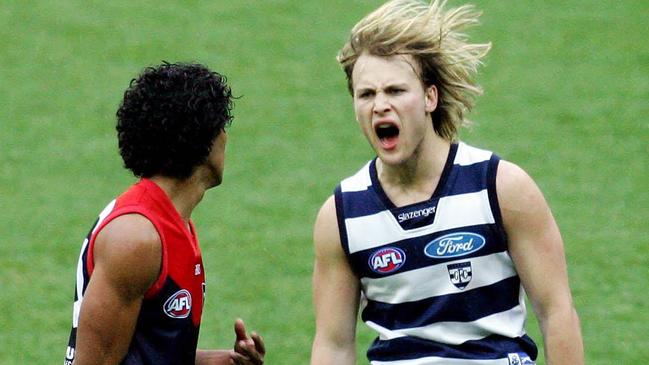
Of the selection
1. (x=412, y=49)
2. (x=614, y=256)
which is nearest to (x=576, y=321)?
(x=412, y=49)

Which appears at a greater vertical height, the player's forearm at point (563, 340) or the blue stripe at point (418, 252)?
the blue stripe at point (418, 252)

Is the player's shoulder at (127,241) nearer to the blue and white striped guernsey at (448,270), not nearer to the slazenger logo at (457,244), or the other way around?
the blue and white striped guernsey at (448,270)

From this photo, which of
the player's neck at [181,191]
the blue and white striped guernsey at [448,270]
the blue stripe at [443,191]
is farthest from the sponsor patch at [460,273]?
the player's neck at [181,191]

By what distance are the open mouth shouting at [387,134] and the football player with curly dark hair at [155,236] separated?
542mm

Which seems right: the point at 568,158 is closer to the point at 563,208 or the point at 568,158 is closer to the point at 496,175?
the point at 563,208

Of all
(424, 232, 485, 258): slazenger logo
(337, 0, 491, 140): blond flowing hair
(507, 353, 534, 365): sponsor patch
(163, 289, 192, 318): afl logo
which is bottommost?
(507, 353, 534, 365): sponsor patch

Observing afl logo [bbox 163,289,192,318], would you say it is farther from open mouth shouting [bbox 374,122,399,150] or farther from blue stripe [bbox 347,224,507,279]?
open mouth shouting [bbox 374,122,399,150]

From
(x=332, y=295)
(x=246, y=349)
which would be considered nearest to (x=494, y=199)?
(x=332, y=295)

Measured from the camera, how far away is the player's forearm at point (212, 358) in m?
5.51

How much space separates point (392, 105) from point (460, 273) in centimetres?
60

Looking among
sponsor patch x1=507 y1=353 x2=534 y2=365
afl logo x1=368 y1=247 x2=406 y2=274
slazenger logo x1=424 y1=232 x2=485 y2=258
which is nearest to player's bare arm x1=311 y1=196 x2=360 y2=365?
afl logo x1=368 y1=247 x2=406 y2=274

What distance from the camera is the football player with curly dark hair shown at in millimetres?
4895

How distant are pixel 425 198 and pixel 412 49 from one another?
0.51 m

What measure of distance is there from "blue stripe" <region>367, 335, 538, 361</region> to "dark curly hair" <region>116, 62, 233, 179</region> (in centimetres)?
92
